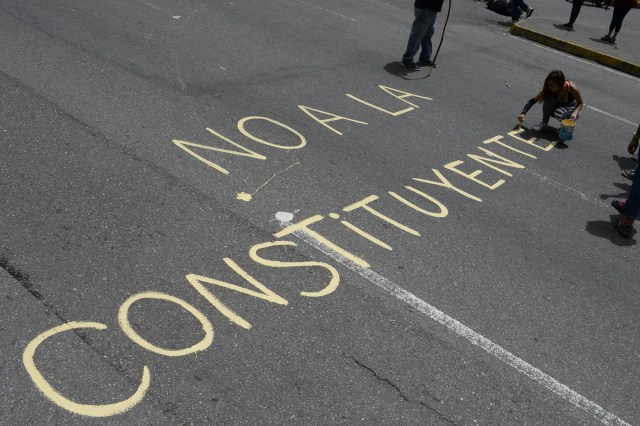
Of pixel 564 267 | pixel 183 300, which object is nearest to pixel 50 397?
pixel 183 300

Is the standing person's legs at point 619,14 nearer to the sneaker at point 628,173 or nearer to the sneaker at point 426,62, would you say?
the sneaker at point 426,62

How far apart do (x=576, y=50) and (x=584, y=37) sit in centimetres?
144

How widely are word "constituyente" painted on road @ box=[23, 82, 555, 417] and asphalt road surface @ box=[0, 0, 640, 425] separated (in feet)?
0.06

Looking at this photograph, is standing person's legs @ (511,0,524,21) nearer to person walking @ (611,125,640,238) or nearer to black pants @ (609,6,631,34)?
black pants @ (609,6,631,34)

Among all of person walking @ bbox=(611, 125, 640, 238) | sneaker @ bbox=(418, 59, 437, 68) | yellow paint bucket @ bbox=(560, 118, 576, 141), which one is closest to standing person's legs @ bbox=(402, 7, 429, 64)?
sneaker @ bbox=(418, 59, 437, 68)

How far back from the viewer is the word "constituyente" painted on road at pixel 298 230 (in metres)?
3.57

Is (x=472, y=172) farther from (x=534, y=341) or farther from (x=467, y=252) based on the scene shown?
(x=534, y=341)

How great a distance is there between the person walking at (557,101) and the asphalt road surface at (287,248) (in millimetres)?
303

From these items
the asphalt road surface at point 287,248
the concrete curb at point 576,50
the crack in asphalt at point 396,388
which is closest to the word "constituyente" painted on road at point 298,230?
the asphalt road surface at point 287,248

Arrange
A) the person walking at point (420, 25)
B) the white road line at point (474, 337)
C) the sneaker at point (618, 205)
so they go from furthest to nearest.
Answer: the person walking at point (420, 25) < the sneaker at point (618, 205) < the white road line at point (474, 337)

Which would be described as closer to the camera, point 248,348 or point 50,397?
point 50,397

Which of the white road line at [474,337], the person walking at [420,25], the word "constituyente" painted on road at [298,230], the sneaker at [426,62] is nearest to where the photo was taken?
the word "constituyente" painted on road at [298,230]

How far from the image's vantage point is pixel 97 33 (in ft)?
30.0

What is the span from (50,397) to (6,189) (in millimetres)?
2319
